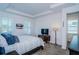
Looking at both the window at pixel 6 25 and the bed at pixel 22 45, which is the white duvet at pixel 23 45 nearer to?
the bed at pixel 22 45

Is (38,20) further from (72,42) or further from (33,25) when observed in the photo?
(72,42)

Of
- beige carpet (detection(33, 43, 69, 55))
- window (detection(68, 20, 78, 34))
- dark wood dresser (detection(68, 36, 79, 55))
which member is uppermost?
window (detection(68, 20, 78, 34))

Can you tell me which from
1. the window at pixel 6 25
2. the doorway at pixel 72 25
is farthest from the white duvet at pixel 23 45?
the doorway at pixel 72 25

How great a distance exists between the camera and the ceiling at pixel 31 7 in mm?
1311

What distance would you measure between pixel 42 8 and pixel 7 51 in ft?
3.07

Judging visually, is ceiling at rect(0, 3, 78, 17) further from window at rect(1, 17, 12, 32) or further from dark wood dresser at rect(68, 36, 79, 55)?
dark wood dresser at rect(68, 36, 79, 55)

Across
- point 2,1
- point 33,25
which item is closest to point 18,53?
point 33,25

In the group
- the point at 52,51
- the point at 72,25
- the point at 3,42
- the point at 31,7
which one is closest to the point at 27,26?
the point at 31,7

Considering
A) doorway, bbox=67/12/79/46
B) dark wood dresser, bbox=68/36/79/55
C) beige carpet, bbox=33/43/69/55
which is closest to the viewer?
dark wood dresser, bbox=68/36/79/55

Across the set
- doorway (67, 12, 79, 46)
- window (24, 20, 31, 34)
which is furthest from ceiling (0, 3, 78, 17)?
Answer: doorway (67, 12, 79, 46)

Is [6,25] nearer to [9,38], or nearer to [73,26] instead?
[9,38]

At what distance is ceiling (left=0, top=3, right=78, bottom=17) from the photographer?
1.31 m

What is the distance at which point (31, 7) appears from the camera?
1415mm

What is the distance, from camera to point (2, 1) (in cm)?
122
